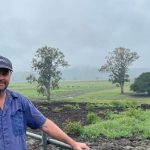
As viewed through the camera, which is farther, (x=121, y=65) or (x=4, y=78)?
(x=121, y=65)

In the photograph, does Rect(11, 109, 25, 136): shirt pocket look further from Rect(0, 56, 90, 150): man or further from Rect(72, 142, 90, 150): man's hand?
Rect(72, 142, 90, 150): man's hand

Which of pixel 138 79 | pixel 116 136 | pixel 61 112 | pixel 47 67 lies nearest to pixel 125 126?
pixel 116 136

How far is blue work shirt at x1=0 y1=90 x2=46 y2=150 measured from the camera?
3498mm

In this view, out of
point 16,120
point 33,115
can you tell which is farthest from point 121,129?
point 16,120

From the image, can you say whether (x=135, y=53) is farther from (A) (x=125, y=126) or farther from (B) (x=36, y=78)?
(A) (x=125, y=126)

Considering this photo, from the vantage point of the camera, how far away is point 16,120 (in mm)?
3588

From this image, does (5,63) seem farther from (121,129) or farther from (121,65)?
(121,65)

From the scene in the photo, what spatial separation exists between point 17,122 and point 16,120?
0.06 feet

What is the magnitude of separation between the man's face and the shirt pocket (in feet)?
0.69

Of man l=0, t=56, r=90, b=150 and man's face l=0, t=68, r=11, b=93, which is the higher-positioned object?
man's face l=0, t=68, r=11, b=93

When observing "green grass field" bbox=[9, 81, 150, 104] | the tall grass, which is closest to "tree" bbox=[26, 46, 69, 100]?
"green grass field" bbox=[9, 81, 150, 104]

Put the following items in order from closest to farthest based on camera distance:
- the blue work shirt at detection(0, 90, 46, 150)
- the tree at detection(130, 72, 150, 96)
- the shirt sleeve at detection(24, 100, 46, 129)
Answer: the blue work shirt at detection(0, 90, 46, 150), the shirt sleeve at detection(24, 100, 46, 129), the tree at detection(130, 72, 150, 96)

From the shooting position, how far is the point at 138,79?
180 feet

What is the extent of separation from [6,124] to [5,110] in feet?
0.37
